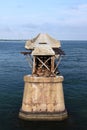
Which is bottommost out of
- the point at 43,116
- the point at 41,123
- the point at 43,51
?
the point at 41,123

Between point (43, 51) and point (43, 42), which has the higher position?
point (43, 42)

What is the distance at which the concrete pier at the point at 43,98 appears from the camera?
3888cm

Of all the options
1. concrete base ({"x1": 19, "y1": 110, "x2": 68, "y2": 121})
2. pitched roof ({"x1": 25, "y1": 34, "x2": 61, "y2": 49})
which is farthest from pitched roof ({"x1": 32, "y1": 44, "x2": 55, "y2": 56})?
concrete base ({"x1": 19, "y1": 110, "x2": 68, "y2": 121})

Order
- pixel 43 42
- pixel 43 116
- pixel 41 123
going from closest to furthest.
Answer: pixel 41 123
pixel 43 116
pixel 43 42

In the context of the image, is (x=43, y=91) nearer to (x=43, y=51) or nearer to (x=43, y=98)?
(x=43, y=98)

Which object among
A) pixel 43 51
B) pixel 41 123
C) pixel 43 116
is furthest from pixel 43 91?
pixel 43 51

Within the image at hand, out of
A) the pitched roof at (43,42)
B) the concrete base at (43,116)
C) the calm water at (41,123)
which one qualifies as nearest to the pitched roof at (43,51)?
the pitched roof at (43,42)

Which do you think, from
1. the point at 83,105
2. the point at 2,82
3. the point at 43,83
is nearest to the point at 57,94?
the point at 43,83

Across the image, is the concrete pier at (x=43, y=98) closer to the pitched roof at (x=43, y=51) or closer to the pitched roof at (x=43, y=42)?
the pitched roof at (x=43, y=51)

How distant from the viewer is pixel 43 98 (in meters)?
39.2

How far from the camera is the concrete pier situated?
3888 centimetres

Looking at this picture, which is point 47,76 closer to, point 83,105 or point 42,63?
point 42,63

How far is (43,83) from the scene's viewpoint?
3894 centimetres

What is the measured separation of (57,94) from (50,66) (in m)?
3.81
